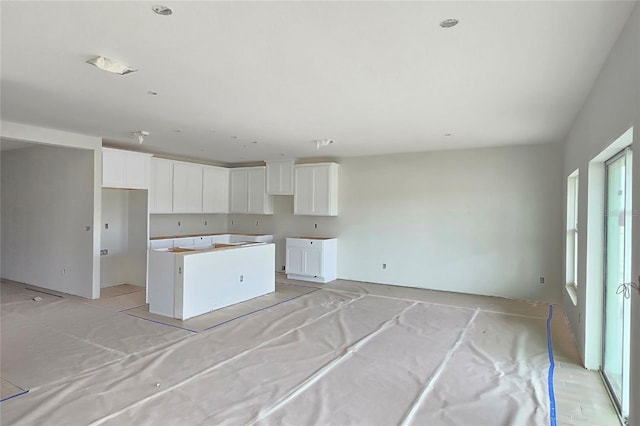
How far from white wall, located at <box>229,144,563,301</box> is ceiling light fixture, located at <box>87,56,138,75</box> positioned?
5.21 meters

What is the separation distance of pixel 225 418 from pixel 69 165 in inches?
216

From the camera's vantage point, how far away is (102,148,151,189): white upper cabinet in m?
5.98

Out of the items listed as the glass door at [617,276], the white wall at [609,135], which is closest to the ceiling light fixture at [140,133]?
the white wall at [609,135]

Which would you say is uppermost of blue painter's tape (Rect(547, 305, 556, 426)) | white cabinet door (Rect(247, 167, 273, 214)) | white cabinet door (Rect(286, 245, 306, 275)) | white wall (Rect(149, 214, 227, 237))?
white cabinet door (Rect(247, 167, 273, 214))

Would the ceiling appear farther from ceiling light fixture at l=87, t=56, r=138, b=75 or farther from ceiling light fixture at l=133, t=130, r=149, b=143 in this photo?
ceiling light fixture at l=133, t=130, r=149, b=143

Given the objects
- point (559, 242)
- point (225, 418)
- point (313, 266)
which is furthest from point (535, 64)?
point (313, 266)

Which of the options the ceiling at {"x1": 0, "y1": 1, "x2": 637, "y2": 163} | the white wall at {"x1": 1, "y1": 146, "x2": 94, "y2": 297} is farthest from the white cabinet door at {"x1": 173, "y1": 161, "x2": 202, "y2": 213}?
the ceiling at {"x1": 0, "y1": 1, "x2": 637, "y2": 163}

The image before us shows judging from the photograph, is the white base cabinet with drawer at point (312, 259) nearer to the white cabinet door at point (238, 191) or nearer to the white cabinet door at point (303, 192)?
the white cabinet door at point (303, 192)

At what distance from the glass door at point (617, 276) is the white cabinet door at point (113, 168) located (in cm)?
656

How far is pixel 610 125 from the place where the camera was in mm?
2471

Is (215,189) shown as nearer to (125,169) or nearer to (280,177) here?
(280,177)

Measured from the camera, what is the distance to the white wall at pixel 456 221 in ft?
19.5

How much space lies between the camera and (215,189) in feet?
27.9

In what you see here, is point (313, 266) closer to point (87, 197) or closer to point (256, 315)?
point (256, 315)
